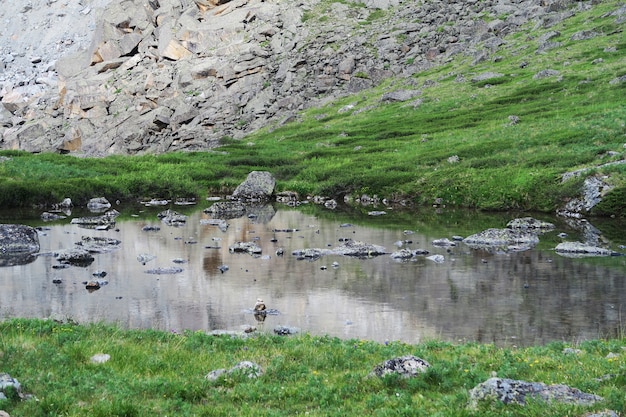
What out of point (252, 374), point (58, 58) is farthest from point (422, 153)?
point (58, 58)

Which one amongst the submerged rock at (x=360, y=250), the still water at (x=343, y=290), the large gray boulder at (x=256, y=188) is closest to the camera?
the still water at (x=343, y=290)

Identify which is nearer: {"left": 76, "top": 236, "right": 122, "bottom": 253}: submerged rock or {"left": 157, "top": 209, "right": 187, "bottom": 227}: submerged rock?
{"left": 76, "top": 236, "right": 122, "bottom": 253}: submerged rock

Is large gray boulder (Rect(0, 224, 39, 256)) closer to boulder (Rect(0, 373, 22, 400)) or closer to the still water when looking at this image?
the still water

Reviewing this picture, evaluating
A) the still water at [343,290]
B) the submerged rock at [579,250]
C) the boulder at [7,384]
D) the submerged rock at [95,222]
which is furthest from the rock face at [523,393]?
the submerged rock at [95,222]

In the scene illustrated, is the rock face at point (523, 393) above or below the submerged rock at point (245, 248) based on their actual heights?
above

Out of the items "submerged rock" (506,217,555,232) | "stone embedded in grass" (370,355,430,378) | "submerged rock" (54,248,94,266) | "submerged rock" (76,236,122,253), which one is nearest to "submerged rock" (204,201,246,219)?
"submerged rock" (76,236,122,253)

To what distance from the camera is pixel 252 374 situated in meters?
12.8

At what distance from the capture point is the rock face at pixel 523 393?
34.4ft

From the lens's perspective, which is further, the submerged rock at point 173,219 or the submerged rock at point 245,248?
the submerged rock at point 173,219

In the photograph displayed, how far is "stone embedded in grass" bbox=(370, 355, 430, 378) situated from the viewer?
492 inches

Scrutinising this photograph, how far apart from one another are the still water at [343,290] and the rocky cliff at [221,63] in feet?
224

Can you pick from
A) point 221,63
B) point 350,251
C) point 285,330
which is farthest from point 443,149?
point 221,63

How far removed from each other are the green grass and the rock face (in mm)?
204

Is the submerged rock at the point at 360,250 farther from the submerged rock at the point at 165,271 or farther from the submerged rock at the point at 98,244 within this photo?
the submerged rock at the point at 98,244
